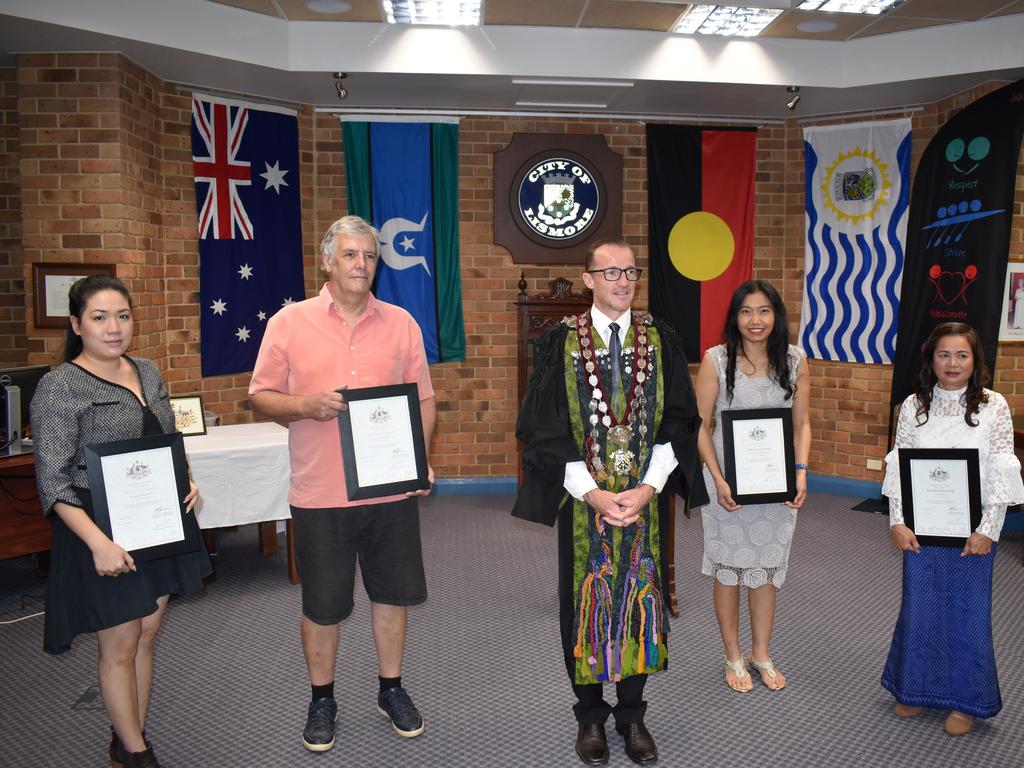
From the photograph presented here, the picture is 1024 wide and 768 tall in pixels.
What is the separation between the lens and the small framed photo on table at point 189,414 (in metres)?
4.61

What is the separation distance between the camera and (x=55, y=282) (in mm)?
4852

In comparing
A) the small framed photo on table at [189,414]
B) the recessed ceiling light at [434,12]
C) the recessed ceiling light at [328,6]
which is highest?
the recessed ceiling light at [434,12]

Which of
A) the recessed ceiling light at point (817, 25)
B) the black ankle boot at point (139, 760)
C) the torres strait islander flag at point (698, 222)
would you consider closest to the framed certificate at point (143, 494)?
the black ankle boot at point (139, 760)

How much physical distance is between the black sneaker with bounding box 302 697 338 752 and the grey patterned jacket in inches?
44.8

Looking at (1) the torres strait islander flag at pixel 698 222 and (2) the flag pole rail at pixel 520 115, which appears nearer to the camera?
(2) the flag pole rail at pixel 520 115

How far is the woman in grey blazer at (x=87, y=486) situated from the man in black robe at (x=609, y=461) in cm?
113

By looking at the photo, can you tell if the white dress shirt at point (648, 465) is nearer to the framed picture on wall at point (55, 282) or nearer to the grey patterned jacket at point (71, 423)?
the grey patterned jacket at point (71, 423)

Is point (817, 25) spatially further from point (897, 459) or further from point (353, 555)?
point (353, 555)

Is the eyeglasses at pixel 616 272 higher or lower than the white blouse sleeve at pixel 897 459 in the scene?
higher

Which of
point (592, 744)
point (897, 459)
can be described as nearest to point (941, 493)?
point (897, 459)

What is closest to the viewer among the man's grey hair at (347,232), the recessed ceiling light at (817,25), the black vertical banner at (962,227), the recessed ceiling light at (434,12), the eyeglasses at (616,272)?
the eyeglasses at (616,272)

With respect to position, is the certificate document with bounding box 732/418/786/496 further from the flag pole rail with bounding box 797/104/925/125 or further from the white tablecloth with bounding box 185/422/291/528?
the flag pole rail with bounding box 797/104/925/125

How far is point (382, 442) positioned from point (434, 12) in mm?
3469

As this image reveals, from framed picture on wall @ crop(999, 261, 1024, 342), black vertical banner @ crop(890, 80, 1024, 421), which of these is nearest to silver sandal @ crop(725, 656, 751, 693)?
black vertical banner @ crop(890, 80, 1024, 421)
